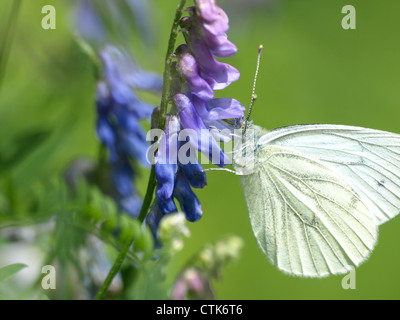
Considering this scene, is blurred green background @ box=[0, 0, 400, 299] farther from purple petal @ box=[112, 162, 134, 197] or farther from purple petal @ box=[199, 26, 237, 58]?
purple petal @ box=[199, 26, 237, 58]

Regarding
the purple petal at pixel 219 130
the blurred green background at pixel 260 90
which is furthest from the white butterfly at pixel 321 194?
the blurred green background at pixel 260 90

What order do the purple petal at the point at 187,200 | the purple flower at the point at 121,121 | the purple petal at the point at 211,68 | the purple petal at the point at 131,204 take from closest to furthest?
1. the purple petal at the point at 211,68
2. the purple petal at the point at 187,200
3. the purple flower at the point at 121,121
4. the purple petal at the point at 131,204

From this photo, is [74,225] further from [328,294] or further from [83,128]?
[328,294]

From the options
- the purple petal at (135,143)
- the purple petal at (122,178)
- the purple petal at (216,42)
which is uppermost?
the purple petal at (216,42)

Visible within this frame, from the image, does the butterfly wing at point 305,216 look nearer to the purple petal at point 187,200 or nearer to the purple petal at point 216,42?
the purple petal at point 187,200

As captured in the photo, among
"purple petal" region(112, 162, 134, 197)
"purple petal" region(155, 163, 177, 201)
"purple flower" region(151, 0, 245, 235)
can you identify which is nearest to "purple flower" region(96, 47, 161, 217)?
"purple petal" region(112, 162, 134, 197)

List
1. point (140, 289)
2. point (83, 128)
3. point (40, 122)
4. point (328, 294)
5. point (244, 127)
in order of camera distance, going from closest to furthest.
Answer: point (140, 289)
point (244, 127)
point (40, 122)
point (83, 128)
point (328, 294)
